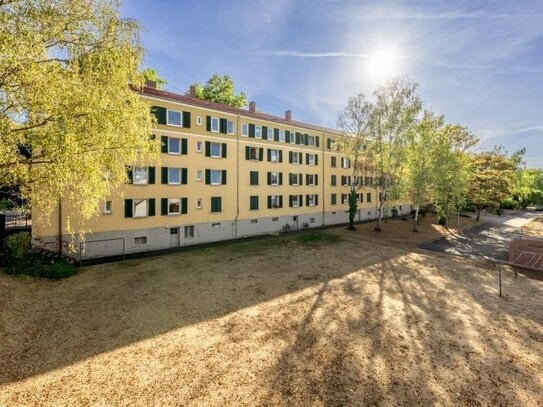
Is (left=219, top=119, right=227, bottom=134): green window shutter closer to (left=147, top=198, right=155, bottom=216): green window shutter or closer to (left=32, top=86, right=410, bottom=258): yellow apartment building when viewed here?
(left=32, top=86, right=410, bottom=258): yellow apartment building

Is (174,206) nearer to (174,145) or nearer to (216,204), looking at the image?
(216,204)

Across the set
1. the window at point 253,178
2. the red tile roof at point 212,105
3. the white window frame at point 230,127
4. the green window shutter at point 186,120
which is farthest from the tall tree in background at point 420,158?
the green window shutter at point 186,120

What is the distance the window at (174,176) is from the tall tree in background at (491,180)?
37251mm

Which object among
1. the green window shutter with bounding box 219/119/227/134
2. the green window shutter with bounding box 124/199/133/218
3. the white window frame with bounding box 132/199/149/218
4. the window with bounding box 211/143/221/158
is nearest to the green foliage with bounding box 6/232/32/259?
the green window shutter with bounding box 124/199/133/218

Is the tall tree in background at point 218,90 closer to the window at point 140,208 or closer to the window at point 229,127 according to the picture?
the window at point 229,127

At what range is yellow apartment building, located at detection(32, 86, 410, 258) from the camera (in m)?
21.8

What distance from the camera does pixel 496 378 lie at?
25.3 feet

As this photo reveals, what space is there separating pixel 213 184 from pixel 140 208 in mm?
6830

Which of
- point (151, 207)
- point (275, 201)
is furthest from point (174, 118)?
point (275, 201)

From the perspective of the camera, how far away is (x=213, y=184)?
26.7m

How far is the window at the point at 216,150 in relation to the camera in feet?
86.8

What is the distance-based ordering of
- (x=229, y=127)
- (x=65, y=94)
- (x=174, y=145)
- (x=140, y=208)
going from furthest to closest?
(x=229, y=127)
(x=174, y=145)
(x=140, y=208)
(x=65, y=94)

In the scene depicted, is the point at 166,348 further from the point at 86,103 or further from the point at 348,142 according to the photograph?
the point at 348,142

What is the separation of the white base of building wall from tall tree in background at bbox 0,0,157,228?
9.08 meters
